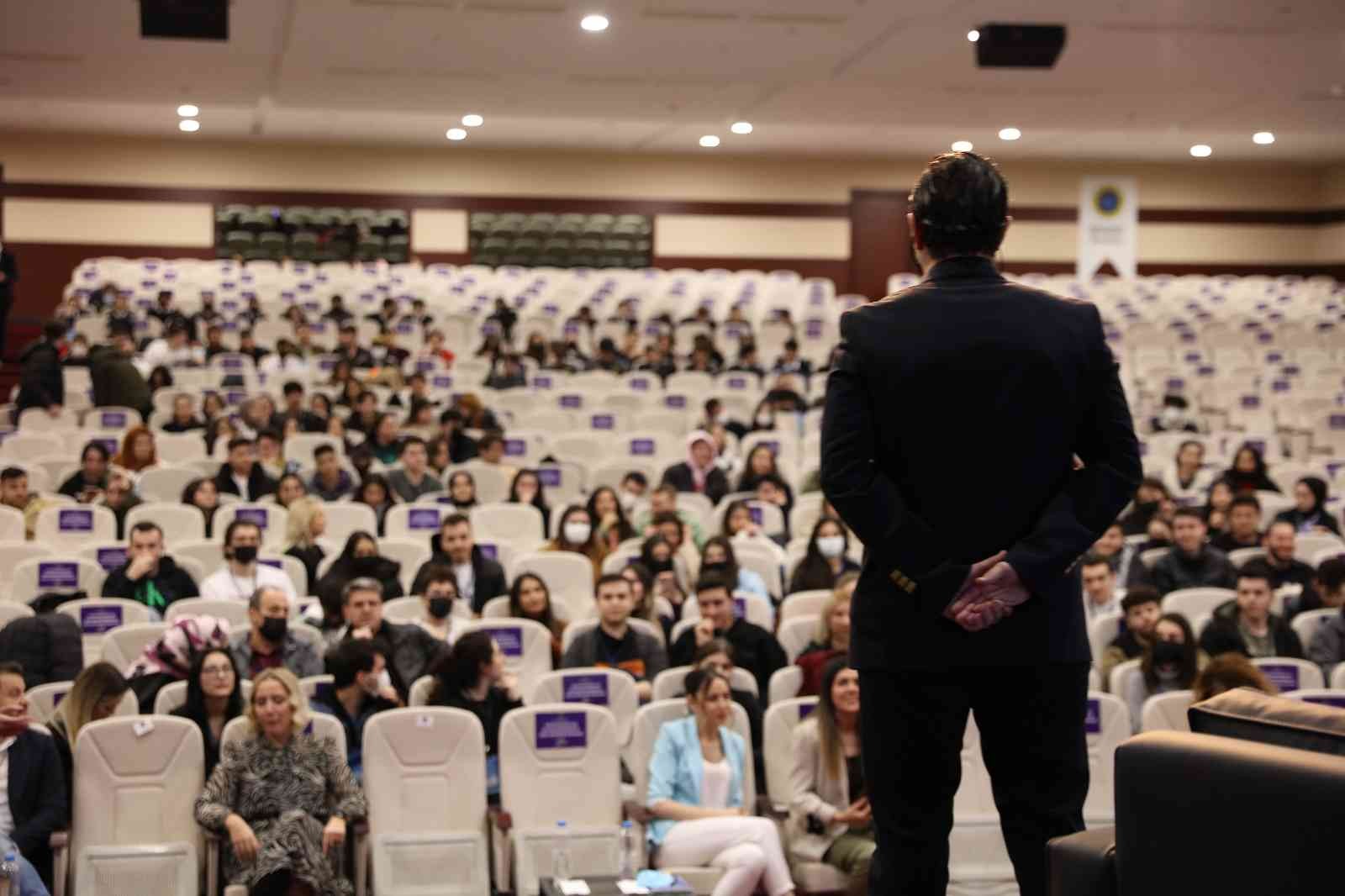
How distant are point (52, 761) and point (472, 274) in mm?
17152

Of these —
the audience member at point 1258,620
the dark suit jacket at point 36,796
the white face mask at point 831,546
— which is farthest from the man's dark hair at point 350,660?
the audience member at point 1258,620

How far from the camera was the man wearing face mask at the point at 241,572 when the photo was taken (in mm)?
8438

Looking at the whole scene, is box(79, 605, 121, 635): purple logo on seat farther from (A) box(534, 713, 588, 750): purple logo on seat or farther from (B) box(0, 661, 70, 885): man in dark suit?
(A) box(534, 713, 588, 750): purple logo on seat

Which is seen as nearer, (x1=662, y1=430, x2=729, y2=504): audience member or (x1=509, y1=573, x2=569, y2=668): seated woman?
(x1=509, y1=573, x2=569, y2=668): seated woman

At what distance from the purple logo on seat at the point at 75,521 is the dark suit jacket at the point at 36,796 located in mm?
4183

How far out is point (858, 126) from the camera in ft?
70.4

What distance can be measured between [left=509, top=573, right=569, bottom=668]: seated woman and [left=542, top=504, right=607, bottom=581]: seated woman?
146 cm

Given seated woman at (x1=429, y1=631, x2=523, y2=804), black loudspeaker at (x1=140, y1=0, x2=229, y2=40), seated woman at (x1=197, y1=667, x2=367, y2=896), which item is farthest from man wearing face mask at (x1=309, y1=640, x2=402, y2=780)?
black loudspeaker at (x1=140, y1=0, x2=229, y2=40)

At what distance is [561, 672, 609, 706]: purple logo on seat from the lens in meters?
6.91

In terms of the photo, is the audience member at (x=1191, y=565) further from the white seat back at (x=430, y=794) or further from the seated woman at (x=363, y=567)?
the white seat back at (x=430, y=794)

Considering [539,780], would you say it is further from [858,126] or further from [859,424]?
[858,126]

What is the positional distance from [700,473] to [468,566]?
316cm

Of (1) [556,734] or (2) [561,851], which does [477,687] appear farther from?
(2) [561,851]

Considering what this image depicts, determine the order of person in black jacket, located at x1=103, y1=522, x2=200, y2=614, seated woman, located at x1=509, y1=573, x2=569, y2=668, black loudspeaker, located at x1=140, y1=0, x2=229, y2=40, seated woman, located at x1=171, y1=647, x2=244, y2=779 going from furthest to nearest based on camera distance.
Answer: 1. black loudspeaker, located at x1=140, y1=0, x2=229, y2=40
2. person in black jacket, located at x1=103, y1=522, x2=200, y2=614
3. seated woman, located at x1=509, y1=573, x2=569, y2=668
4. seated woman, located at x1=171, y1=647, x2=244, y2=779
